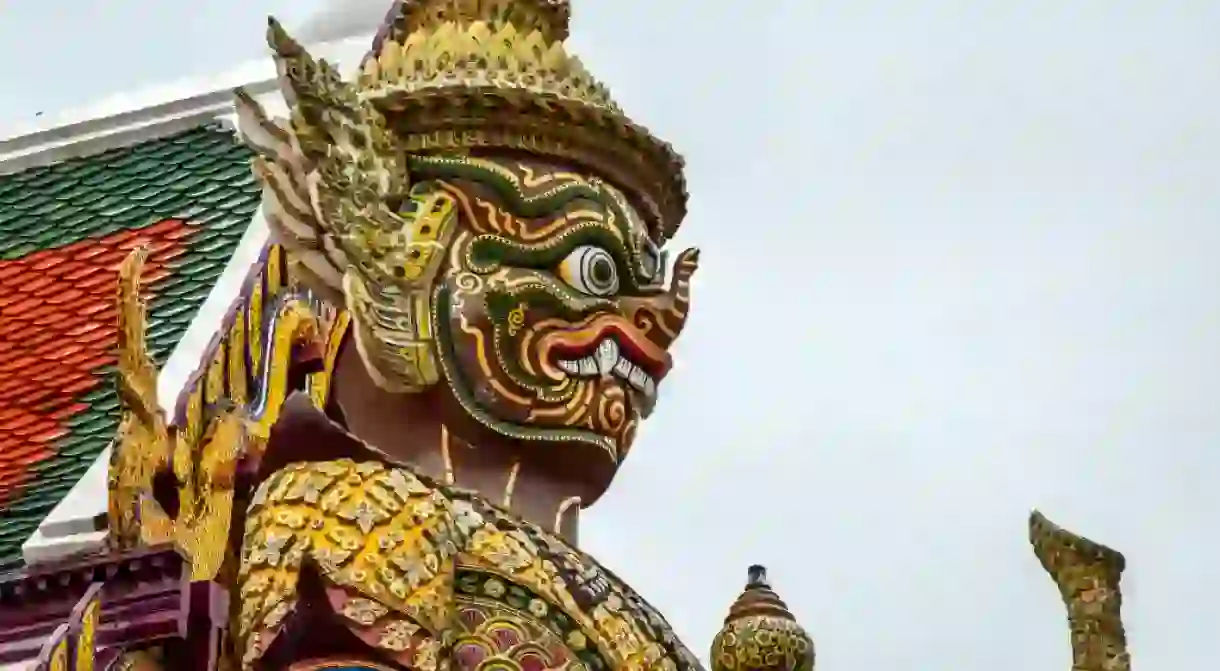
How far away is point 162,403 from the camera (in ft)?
20.8

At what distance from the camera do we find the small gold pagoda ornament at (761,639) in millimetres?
4441

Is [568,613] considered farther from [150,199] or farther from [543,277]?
[150,199]

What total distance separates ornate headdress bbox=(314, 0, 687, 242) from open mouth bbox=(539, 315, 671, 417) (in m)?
0.35

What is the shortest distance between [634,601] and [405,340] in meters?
0.65

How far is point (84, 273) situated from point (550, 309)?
2.99m

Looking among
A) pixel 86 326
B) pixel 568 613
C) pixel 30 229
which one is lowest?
pixel 568 613

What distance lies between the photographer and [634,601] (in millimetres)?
4859

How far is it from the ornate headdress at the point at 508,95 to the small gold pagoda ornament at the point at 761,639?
42.4 inches

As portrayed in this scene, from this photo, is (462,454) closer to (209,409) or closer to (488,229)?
(488,229)

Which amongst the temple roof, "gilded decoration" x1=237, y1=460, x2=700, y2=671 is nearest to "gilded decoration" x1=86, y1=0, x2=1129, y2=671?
"gilded decoration" x1=237, y1=460, x2=700, y2=671

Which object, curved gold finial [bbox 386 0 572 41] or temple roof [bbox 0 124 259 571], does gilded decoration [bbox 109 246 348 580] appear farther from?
temple roof [bbox 0 124 259 571]

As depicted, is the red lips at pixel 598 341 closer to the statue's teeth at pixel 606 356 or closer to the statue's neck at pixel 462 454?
the statue's teeth at pixel 606 356

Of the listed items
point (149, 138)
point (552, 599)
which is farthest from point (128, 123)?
point (552, 599)

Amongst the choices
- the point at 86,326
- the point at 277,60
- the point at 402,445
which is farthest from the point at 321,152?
the point at 86,326
